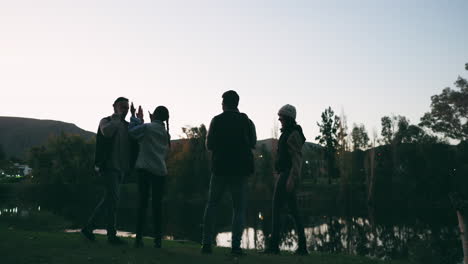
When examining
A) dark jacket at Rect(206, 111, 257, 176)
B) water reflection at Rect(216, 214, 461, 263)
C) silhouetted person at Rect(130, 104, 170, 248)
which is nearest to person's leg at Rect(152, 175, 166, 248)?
silhouetted person at Rect(130, 104, 170, 248)

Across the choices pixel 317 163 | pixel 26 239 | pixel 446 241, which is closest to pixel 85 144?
pixel 317 163

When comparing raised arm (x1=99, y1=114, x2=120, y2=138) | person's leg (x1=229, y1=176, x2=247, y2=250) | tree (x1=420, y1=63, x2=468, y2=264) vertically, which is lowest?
person's leg (x1=229, y1=176, x2=247, y2=250)

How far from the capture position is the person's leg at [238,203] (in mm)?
5898

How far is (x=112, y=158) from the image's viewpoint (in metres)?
6.04

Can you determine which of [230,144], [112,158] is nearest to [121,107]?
[112,158]

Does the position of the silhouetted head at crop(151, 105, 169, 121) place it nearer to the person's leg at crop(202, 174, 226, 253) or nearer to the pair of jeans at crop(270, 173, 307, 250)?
the person's leg at crop(202, 174, 226, 253)

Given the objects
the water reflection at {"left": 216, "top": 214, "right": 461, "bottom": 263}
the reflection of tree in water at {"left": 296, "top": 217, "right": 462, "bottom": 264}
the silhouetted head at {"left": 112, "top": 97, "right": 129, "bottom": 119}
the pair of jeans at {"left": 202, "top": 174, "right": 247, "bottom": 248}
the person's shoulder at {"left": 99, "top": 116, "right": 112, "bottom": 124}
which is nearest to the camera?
the pair of jeans at {"left": 202, "top": 174, "right": 247, "bottom": 248}

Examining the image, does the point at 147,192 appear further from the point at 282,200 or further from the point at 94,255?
the point at 282,200

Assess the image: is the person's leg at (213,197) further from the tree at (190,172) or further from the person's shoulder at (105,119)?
the tree at (190,172)

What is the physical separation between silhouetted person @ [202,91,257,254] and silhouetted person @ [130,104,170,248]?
854 millimetres

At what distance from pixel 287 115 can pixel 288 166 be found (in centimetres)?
90

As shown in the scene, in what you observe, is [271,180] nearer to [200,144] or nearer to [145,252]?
[200,144]

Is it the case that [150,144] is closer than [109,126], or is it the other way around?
[109,126]

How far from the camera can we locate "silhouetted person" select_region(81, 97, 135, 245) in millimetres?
6020
